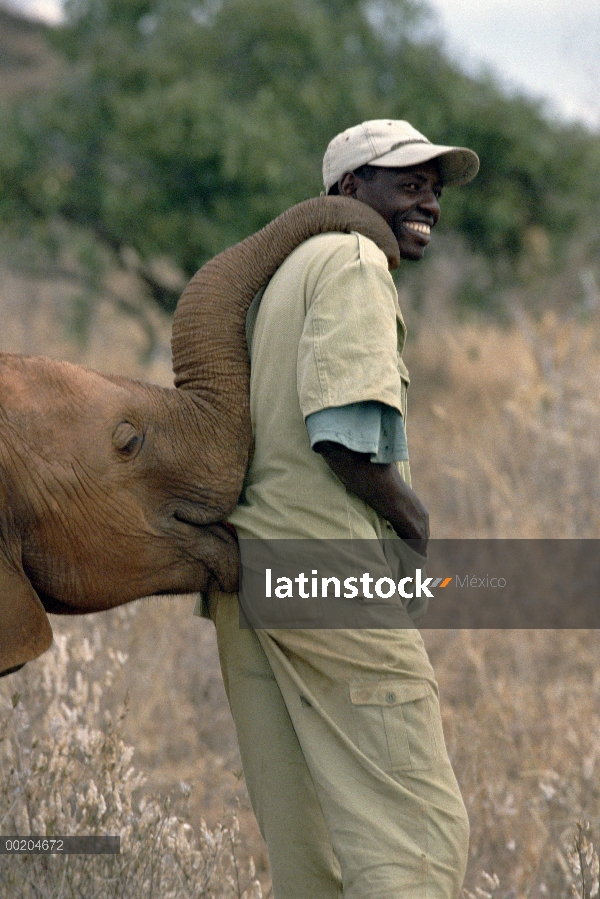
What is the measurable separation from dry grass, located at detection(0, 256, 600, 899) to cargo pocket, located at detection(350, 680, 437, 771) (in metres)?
0.67

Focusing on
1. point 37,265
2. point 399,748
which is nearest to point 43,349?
point 37,265

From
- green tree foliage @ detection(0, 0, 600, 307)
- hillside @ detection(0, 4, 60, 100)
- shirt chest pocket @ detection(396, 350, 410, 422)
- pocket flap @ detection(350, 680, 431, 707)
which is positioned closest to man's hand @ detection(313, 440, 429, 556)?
shirt chest pocket @ detection(396, 350, 410, 422)

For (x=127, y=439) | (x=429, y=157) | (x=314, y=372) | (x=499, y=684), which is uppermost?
(x=429, y=157)

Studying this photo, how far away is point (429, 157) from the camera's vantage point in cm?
267

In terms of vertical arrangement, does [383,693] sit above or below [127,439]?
below

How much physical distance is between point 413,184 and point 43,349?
11.3 meters

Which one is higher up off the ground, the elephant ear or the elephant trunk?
the elephant trunk

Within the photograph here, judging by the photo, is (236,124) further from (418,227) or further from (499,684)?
(418,227)

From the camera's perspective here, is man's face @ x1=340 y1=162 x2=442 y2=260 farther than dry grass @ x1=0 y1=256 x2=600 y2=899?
No

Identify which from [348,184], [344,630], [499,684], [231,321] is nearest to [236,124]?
[499,684]

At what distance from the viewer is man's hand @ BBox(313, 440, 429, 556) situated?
2410mm

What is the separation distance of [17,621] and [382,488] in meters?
0.81

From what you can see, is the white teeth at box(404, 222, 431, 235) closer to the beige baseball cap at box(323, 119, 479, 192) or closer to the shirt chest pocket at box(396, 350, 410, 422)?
the beige baseball cap at box(323, 119, 479, 192)

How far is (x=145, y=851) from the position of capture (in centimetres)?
312
